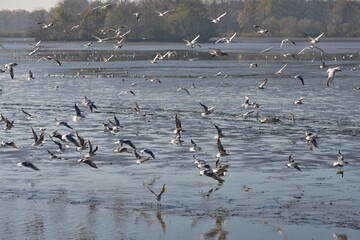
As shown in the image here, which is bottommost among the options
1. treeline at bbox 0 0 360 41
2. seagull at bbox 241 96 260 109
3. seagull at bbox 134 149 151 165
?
treeline at bbox 0 0 360 41

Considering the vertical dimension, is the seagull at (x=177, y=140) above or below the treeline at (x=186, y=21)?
above

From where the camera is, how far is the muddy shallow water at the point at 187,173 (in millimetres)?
17703

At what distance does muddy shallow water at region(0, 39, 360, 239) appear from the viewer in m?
17.7

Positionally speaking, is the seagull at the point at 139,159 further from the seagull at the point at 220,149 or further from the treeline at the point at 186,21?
the treeline at the point at 186,21

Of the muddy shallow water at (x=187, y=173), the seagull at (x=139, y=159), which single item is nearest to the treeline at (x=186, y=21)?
the muddy shallow water at (x=187, y=173)

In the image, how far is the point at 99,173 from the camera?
2278 cm

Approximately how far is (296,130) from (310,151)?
404cm

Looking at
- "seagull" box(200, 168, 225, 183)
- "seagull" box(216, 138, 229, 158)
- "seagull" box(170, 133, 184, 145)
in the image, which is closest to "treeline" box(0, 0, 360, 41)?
"seagull" box(170, 133, 184, 145)

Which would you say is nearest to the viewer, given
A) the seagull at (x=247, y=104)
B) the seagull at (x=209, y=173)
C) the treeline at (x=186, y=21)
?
the seagull at (x=209, y=173)

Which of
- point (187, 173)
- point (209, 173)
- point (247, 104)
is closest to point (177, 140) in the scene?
point (187, 173)

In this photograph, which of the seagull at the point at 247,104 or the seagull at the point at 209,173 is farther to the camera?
the seagull at the point at 247,104

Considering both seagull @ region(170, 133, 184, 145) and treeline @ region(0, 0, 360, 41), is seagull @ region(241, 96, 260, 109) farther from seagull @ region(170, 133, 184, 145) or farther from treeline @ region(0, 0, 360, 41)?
treeline @ region(0, 0, 360, 41)

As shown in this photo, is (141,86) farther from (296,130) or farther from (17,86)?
(296,130)

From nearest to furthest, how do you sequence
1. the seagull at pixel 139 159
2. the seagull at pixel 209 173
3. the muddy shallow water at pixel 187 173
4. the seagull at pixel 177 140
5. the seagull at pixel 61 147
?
the muddy shallow water at pixel 187 173 → the seagull at pixel 209 173 → the seagull at pixel 139 159 → the seagull at pixel 61 147 → the seagull at pixel 177 140
